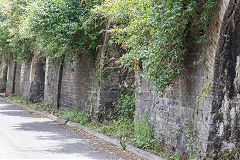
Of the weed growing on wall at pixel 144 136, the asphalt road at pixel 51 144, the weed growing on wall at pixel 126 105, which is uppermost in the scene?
the weed growing on wall at pixel 126 105

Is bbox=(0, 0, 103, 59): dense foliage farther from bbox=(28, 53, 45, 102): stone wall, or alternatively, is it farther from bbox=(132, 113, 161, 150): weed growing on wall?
bbox=(28, 53, 45, 102): stone wall

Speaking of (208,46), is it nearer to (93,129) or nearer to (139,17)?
(139,17)

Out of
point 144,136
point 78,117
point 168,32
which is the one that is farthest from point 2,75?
point 168,32

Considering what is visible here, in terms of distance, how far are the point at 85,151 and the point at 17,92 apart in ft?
58.8

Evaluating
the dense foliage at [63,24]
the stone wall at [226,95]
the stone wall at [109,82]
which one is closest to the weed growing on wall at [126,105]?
the stone wall at [109,82]

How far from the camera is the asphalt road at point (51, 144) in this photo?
6.85 meters

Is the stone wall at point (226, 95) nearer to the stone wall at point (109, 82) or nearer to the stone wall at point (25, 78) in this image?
the stone wall at point (109, 82)

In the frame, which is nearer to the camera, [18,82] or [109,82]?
[109,82]

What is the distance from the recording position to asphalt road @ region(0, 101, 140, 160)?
685 centimetres

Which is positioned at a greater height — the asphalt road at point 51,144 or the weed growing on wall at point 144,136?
the weed growing on wall at point 144,136

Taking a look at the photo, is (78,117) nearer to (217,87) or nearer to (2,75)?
(217,87)

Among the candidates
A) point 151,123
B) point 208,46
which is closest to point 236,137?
point 208,46

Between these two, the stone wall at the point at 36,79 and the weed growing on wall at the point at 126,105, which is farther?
the stone wall at the point at 36,79

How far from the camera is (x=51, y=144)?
8055 mm
